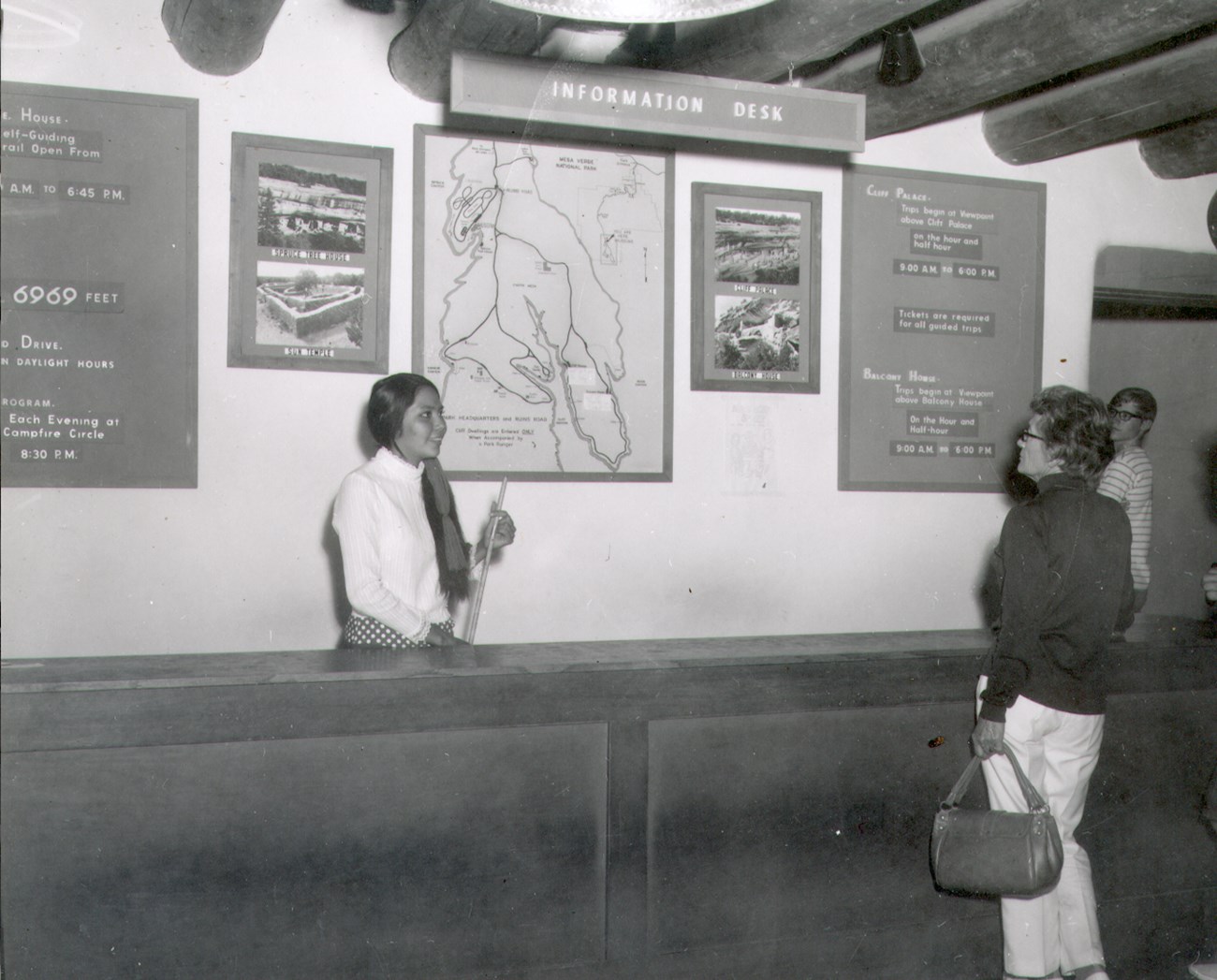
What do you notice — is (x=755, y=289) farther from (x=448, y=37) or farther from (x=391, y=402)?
(x=391, y=402)

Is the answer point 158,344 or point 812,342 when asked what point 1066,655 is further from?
point 158,344

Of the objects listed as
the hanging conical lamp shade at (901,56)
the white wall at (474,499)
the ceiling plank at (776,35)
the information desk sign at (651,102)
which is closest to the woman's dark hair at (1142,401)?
the white wall at (474,499)

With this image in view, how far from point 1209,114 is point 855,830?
3.38 meters

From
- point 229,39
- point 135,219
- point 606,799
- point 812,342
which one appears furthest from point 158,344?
point 812,342

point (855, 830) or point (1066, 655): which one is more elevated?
point (1066, 655)

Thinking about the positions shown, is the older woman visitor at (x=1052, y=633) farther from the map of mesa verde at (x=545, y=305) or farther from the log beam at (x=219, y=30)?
the log beam at (x=219, y=30)

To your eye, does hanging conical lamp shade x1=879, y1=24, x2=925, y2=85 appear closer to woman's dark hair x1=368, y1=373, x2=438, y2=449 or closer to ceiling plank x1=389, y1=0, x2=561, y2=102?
ceiling plank x1=389, y1=0, x2=561, y2=102

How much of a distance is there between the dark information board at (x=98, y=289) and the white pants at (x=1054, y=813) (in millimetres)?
2696

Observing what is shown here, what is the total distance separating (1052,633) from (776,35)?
1895 mm

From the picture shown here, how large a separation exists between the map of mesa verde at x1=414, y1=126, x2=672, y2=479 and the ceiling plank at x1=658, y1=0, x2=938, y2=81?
25.3 inches

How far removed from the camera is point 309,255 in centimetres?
384

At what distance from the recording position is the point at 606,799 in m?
2.87

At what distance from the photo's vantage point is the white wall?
12.0ft

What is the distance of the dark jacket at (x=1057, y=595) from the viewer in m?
2.78
